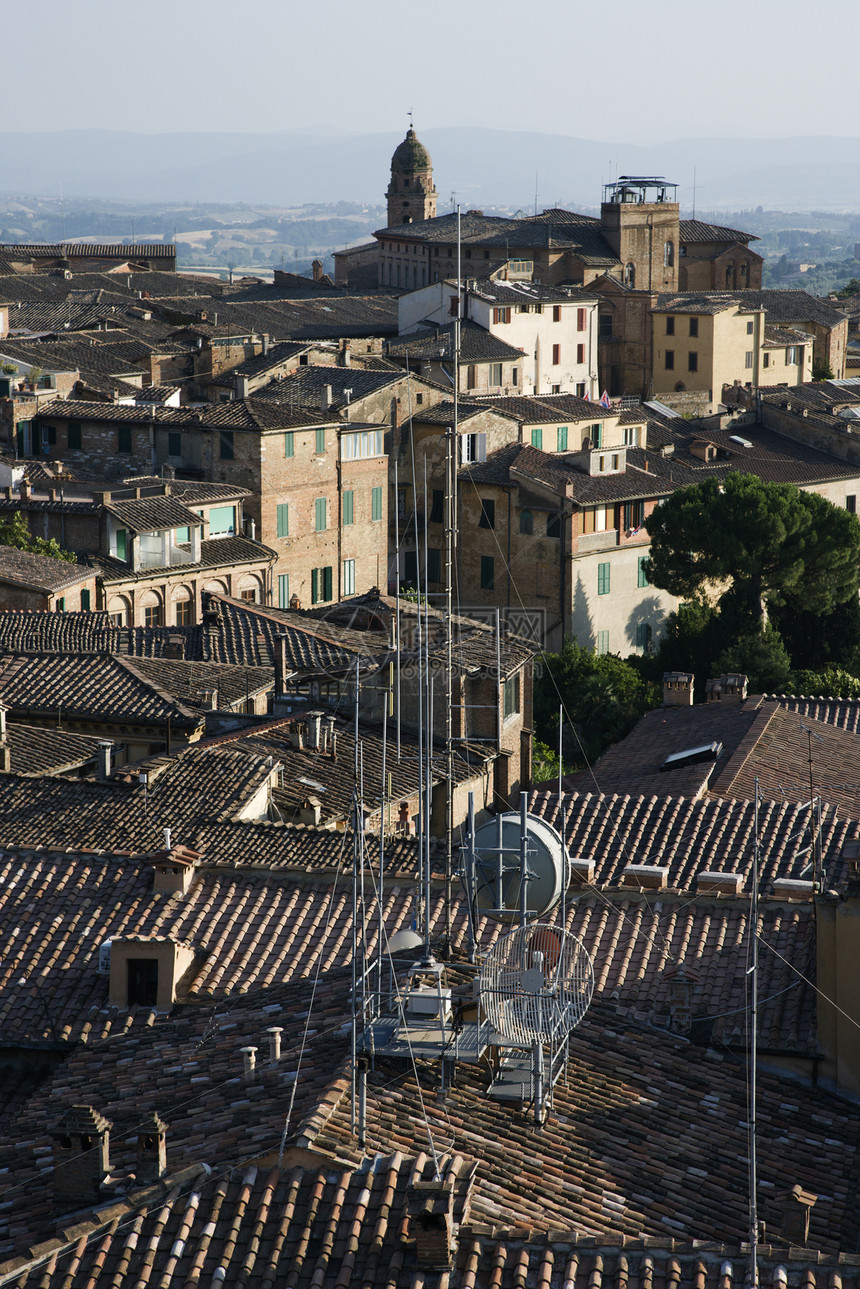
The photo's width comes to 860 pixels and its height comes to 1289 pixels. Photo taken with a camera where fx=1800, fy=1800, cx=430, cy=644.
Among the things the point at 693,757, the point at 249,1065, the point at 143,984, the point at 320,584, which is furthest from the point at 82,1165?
the point at 320,584

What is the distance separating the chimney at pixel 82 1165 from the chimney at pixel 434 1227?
1.94m

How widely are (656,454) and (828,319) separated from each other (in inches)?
1332

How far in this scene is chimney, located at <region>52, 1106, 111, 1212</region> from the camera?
9.70m

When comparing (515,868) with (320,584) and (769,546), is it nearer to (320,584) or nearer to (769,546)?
(769,546)

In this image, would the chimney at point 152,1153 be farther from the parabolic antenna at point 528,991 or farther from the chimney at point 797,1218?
the chimney at point 797,1218

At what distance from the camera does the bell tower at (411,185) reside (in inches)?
4289

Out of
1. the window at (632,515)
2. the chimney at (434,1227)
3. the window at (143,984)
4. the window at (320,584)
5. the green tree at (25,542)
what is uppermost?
the chimney at (434,1227)

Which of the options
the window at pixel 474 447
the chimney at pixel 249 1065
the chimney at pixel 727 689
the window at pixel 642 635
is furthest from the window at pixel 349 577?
the chimney at pixel 249 1065

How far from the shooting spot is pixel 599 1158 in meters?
11.0

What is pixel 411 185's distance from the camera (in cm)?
10925

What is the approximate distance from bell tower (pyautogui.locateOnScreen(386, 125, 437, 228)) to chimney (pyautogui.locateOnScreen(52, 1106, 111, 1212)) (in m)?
103

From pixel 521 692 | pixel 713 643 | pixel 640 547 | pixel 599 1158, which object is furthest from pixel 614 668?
pixel 599 1158

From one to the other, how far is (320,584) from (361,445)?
423 centimetres

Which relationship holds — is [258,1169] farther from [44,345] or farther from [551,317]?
[551,317]
